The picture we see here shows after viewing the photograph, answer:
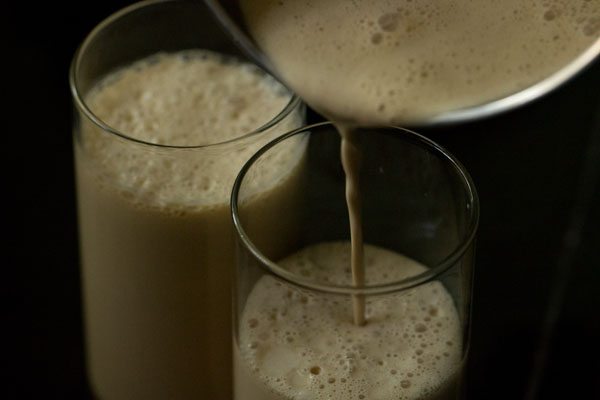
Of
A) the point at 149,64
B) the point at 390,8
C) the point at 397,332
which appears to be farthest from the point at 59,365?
the point at 390,8

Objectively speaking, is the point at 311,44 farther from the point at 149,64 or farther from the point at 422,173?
the point at 149,64

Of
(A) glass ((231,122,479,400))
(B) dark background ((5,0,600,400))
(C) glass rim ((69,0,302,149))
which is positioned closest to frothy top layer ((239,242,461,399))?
(A) glass ((231,122,479,400))

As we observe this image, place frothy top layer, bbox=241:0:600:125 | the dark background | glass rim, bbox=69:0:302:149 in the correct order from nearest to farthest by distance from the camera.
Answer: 1. frothy top layer, bbox=241:0:600:125
2. glass rim, bbox=69:0:302:149
3. the dark background

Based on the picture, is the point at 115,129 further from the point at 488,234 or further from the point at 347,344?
the point at 488,234

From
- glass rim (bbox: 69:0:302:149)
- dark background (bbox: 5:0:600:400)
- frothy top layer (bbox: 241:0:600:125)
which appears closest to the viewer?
frothy top layer (bbox: 241:0:600:125)

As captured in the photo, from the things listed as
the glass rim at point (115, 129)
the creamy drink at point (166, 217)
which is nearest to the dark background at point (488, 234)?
the creamy drink at point (166, 217)

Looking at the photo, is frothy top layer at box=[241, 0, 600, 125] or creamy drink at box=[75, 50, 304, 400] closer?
frothy top layer at box=[241, 0, 600, 125]

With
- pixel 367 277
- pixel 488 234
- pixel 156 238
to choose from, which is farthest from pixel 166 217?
pixel 488 234

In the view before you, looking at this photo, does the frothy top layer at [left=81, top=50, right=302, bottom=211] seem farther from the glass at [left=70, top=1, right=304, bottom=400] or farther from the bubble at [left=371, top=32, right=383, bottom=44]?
the bubble at [left=371, top=32, right=383, bottom=44]
